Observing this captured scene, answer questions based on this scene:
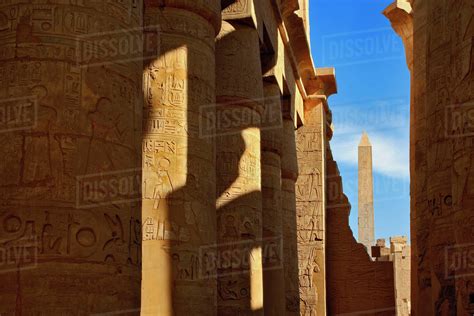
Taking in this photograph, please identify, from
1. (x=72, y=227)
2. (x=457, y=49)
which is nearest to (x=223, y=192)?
(x=457, y=49)

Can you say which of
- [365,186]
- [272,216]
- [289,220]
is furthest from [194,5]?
[365,186]

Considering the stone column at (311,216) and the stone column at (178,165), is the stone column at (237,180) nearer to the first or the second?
the stone column at (178,165)

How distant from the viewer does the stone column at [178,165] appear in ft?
32.9

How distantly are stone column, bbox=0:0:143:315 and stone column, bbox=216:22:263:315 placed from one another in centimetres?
720

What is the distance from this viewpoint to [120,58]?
624 centimetres

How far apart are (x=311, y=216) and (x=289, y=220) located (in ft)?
13.1

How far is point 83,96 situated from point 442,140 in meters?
4.56

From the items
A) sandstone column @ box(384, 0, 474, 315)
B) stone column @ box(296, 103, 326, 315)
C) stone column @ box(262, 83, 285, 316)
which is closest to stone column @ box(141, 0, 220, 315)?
sandstone column @ box(384, 0, 474, 315)

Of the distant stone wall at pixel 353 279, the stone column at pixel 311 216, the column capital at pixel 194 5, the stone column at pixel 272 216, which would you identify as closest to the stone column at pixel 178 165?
the column capital at pixel 194 5

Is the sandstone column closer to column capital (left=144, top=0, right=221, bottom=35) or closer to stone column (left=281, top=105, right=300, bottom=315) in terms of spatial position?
column capital (left=144, top=0, right=221, bottom=35)

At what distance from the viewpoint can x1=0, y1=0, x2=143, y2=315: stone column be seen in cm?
557

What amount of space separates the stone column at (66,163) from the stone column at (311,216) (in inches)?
662

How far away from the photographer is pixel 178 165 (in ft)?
33.9

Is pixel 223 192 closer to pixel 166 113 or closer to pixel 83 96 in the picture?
pixel 166 113
